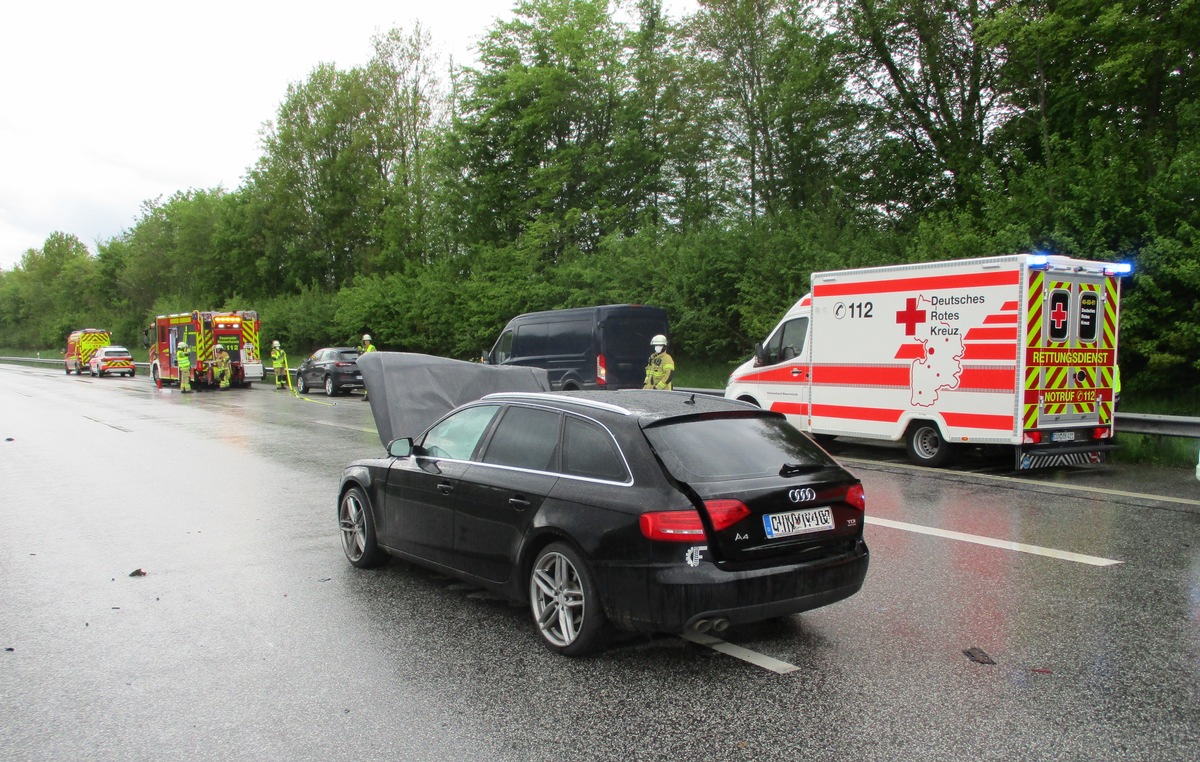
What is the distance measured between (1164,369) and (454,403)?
1081 centimetres

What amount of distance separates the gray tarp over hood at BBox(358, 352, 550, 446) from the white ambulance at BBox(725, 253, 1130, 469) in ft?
16.7

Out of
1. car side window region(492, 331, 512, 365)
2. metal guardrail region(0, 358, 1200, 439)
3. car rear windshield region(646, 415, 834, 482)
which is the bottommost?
metal guardrail region(0, 358, 1200, 439)

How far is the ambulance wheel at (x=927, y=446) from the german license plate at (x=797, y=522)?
293 inches

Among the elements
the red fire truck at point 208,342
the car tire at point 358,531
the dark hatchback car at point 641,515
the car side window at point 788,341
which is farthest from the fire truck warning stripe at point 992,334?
the red fire truck at point 208,342

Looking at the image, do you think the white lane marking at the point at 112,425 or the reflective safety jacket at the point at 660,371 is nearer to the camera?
the reflective safety jacket at the point at 660,371

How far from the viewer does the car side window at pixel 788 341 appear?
44.5ft

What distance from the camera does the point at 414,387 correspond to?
9430 mm

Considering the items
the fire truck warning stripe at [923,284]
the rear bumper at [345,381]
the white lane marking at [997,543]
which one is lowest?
the white lane marking at [997,543]

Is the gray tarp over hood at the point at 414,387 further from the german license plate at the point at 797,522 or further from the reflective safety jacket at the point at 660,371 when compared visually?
the german license plate at the point at 797,522

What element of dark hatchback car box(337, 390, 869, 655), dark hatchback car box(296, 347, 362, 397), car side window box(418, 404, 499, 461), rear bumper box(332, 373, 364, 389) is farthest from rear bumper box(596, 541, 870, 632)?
rear bumper box(332, 373, 364, 389)

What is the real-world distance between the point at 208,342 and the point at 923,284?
2793 cm

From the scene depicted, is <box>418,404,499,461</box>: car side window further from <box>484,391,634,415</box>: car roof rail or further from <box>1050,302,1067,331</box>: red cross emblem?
<box>1050,302,1067,331</box>: red cross emblem

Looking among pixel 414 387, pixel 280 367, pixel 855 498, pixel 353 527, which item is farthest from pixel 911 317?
pixel 280 367

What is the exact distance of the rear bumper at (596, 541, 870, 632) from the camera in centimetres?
425
